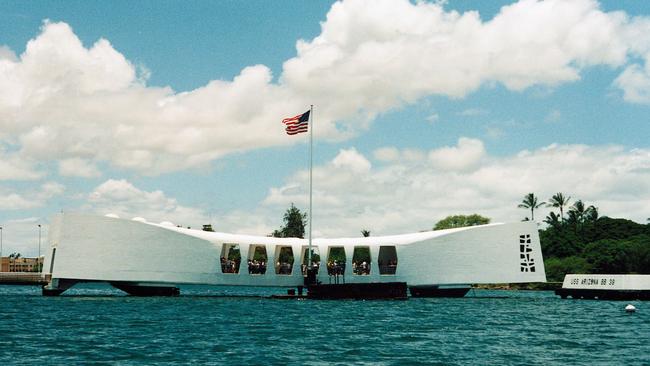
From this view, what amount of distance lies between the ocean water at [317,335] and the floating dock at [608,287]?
958cm

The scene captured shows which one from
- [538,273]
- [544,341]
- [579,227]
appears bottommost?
[544,341]

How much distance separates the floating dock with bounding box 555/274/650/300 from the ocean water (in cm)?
958

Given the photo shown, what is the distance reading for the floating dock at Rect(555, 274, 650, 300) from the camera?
5349 cm

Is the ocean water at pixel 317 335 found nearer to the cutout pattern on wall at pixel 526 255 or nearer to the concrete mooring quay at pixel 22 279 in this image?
the cutout pattern on wall at pixel 526 255

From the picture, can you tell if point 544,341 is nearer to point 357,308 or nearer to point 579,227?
point 357,308

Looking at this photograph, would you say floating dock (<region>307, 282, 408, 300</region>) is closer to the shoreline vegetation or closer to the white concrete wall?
the white concrete wall

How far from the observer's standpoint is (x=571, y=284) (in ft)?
191

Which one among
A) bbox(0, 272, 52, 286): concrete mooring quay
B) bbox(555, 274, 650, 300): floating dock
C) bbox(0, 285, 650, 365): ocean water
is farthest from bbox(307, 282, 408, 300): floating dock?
bbox(0, 272, 52, 286): concrete mooring quay

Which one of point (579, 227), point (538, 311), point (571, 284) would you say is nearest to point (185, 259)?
point (538, 311)

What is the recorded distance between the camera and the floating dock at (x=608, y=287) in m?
53.5

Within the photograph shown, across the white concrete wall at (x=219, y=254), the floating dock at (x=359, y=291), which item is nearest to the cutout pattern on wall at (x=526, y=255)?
the white concrete wall at (x=219, y=254)

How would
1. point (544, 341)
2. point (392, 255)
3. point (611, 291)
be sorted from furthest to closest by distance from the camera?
point (392, 255)
point (611, 291)
point (544, 341)

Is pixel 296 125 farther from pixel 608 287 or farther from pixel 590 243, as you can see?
pixel 590 243

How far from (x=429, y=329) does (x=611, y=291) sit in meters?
28.7
